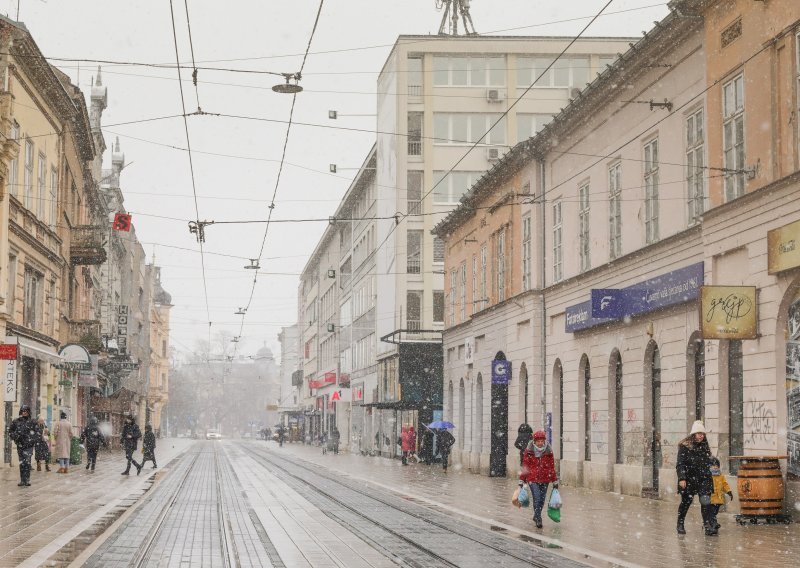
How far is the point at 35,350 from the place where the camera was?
113 feet

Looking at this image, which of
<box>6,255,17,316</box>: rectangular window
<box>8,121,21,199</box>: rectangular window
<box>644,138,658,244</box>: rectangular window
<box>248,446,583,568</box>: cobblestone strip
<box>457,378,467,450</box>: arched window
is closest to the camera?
<box>248,446,583,568</box>: cobblestone strip

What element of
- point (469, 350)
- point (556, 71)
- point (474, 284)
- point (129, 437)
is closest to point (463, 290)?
point (474, 284)

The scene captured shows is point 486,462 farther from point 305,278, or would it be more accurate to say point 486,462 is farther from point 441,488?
point 305,278

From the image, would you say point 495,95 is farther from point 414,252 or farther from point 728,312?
point 728,312

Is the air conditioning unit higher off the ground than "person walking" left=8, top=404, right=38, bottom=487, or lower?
higher

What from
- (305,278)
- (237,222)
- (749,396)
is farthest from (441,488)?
(305,278)

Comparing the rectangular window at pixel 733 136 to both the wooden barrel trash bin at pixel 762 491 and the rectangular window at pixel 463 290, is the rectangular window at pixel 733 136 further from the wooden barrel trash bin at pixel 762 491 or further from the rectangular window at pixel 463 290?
the rectangular window at pixel 463 290

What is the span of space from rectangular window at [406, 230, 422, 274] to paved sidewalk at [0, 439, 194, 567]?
2773cm

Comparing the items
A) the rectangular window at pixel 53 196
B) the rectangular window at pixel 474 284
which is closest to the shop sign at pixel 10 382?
the rectangular window at pixel 53 196

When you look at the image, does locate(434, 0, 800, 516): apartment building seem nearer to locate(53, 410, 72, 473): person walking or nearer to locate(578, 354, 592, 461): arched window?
locate(578, 354, 592, 461): arched window

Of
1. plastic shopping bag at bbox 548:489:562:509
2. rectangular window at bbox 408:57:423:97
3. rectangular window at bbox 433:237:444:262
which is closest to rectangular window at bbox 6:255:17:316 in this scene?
plastic shopping bag at bbox 548:489:562:509

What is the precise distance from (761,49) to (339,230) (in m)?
65.2

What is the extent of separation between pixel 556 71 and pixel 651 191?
35347 millimetres

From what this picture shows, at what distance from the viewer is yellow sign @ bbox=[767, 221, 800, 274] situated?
61.4ft
